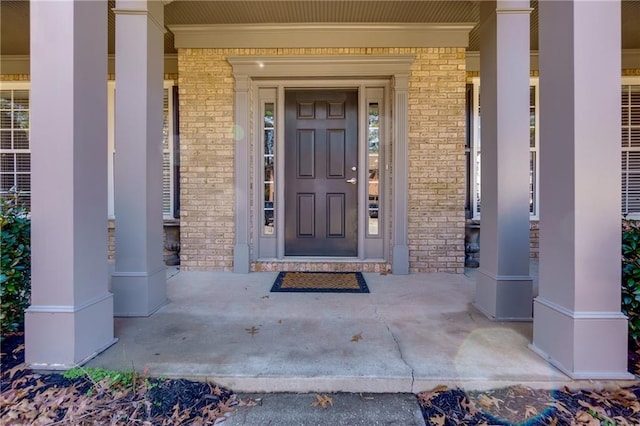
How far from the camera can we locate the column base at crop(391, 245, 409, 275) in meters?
4.39

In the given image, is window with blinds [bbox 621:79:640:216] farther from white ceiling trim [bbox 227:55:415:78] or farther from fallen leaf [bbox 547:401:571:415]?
fallen leaf [bbox 547:401:571:415]

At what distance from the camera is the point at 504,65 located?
2824mm

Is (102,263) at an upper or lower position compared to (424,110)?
lower

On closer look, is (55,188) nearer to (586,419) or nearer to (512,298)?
(586,419)

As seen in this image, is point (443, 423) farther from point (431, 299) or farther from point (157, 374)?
point (431, 299)

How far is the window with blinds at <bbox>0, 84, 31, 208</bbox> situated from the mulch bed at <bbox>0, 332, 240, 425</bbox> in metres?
4.59

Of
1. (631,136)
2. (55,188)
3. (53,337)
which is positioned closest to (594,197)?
(55,188)

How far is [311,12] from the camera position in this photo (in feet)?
13.5

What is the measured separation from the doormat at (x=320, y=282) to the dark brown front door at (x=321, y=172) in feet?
1.52

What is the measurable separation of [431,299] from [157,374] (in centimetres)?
245

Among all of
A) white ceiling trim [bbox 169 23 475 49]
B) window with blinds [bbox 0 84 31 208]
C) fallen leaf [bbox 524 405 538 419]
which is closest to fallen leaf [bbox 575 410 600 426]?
fallen leaf [bbox 524 405 538 419]

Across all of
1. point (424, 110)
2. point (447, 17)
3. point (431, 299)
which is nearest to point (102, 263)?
point (431, 299)

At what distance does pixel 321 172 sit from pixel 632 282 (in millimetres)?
3310

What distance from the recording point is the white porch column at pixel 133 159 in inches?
114
